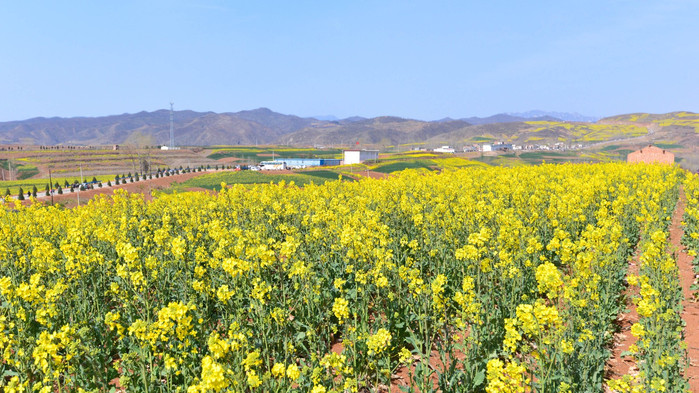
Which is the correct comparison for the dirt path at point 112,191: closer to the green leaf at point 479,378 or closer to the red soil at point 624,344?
the green leaf at point 479,378

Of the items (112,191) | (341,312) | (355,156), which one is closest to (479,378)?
(341,312)

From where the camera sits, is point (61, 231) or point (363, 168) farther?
point (363, 168)

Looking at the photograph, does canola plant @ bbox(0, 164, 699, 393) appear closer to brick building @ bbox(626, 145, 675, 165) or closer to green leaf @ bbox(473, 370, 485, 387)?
green leaf @ bbox(473, 370, 485, 387)

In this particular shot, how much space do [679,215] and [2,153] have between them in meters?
188

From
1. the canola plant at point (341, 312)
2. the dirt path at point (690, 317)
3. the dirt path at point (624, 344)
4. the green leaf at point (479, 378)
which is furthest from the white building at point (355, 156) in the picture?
the green leaf at point (479, 378)

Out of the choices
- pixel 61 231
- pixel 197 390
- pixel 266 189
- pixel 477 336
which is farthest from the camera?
pixel 266 189

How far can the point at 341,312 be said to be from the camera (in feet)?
21.9

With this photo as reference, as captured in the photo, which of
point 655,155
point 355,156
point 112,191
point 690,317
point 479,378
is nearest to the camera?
point 479,378

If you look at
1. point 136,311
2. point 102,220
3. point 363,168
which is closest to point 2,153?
point 363,168

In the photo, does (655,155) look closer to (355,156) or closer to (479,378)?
(355,156)

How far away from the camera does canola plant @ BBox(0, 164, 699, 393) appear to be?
6203 millimetres

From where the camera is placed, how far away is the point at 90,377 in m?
6.59

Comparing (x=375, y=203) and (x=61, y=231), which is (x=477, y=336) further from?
A: (x=61, y=231)

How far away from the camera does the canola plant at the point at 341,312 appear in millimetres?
6203
